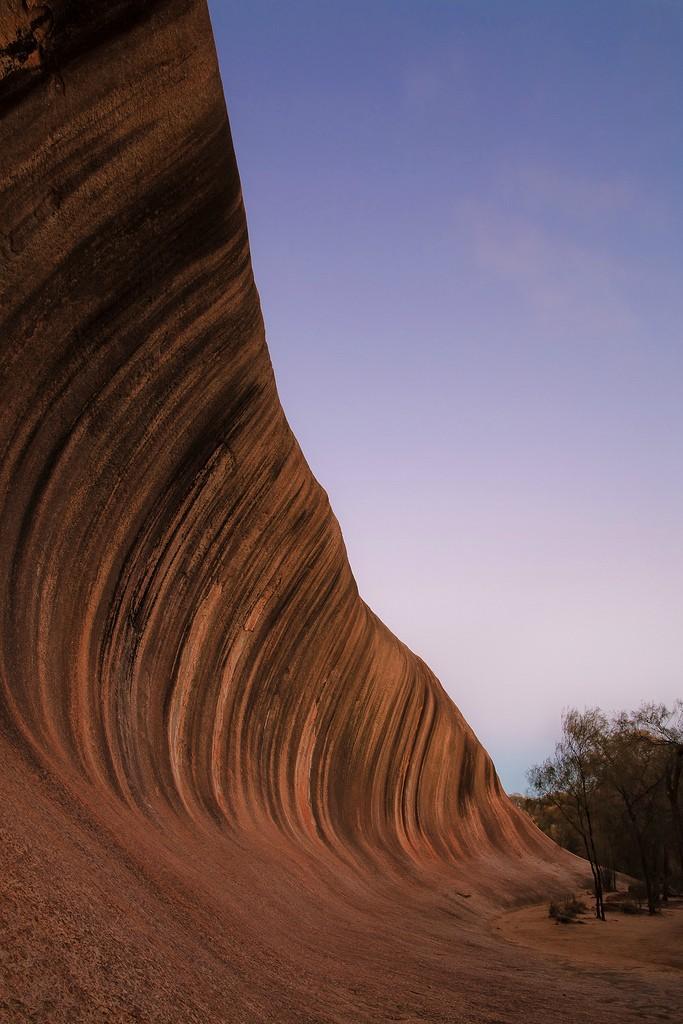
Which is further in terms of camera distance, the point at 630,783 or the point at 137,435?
the point at 630,783

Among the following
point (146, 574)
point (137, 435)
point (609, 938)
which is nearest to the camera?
point (137, 435)

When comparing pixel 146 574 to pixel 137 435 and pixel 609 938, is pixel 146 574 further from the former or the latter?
pixel 609 938

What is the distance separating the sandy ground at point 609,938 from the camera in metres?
12.3

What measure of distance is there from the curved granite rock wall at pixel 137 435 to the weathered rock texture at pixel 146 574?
0.09ft

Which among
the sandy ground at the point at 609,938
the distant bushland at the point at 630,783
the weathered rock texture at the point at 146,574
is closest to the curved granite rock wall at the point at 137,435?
the weathered rock texture at the point at 146,574

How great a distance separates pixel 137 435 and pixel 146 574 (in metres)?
1.86

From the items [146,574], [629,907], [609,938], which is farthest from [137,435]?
[629,907]

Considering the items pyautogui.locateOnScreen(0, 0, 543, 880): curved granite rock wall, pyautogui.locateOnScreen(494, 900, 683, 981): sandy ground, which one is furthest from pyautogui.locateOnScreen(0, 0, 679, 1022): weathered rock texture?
pyautogui.locateOnScreen(494, 900, 683, 981): sandy ground

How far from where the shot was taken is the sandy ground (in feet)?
40.2

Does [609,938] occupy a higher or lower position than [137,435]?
lower

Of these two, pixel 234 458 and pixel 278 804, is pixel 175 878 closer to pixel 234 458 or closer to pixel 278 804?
pixel 234 458

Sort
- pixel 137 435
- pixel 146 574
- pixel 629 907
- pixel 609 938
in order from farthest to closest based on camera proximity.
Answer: pixel 629 907 < pixel 609 938 < pixel 146 574 < pixel 137 435

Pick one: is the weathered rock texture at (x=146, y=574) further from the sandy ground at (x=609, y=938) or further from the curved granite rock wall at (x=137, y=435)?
the sandy ground at (x=609, y=938)

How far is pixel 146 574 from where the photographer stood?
9.50 metres
